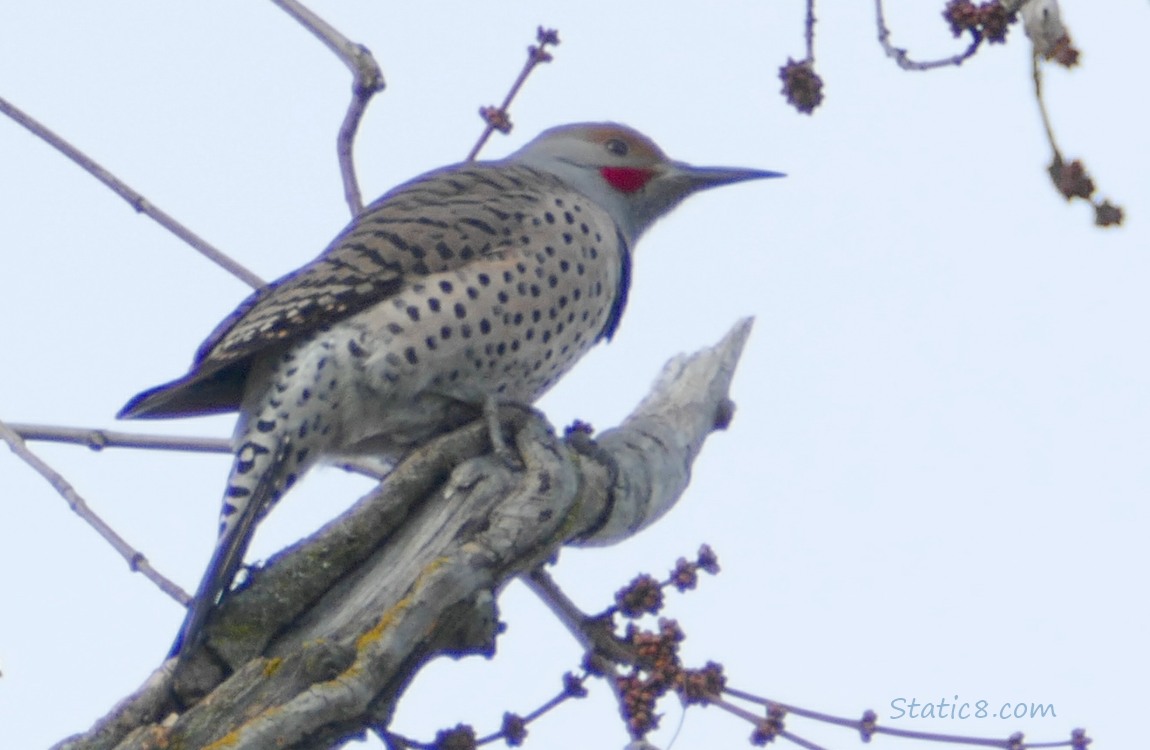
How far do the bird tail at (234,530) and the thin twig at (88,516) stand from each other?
83mm

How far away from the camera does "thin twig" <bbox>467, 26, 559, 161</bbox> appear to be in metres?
4.59

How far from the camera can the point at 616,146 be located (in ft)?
19.4

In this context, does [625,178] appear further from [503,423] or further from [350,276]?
[503,423]

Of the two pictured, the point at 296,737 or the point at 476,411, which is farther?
the point at 476,411

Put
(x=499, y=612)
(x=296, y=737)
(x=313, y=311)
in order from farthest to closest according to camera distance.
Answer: (x=313, y=311)
(x=499, y=612)
(x=296, y=737)

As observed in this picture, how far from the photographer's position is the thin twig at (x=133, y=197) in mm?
4051

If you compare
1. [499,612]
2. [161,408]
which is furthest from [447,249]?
[499,612]

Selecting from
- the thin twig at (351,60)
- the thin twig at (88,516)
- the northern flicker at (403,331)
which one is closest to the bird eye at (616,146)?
the northern flicker at (403,331)

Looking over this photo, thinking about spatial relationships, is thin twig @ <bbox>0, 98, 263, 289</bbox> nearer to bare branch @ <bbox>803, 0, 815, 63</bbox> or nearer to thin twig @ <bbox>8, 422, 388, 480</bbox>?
thin twig @ <bbox>8, 422, 388, 480</bbox>

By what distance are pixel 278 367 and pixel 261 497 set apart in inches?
16.9

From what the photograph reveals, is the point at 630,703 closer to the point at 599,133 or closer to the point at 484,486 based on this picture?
the point at 484,486

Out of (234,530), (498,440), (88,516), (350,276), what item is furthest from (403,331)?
(88,516)

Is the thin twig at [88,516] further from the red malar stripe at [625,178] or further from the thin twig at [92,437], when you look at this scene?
the red malar stripe at [625,178]

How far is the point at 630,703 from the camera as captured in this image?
3.46 m
